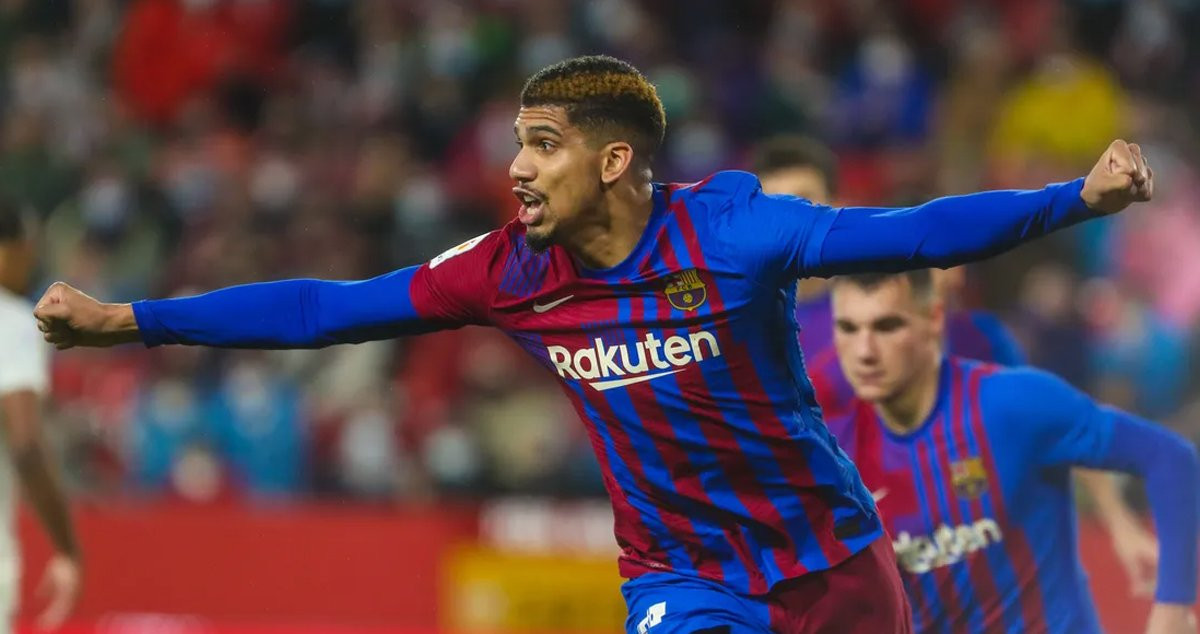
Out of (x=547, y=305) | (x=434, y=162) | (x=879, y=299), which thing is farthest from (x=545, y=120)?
(x=434, y=162)

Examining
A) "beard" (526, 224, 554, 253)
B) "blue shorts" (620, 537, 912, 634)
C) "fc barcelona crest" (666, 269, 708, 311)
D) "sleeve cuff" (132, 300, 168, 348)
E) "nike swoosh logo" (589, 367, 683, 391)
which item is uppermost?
"sleeve cuff" (132, 300, 168, 348)

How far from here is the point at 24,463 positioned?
615cm

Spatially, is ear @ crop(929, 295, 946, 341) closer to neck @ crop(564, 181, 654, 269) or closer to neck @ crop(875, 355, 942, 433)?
neck @ crop(875, 355, 942, 433)

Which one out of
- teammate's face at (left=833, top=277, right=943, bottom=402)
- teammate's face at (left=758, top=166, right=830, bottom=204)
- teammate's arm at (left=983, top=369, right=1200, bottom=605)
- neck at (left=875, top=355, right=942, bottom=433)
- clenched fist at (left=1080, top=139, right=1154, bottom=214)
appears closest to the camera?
clenched fist at (left=1080, top=139, right=1154, bottom=214)

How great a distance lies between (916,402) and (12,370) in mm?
2828

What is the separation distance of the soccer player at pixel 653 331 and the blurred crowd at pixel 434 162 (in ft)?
21.4

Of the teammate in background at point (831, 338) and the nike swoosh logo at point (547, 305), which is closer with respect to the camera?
the nike swoosh logo at point (547, 305)

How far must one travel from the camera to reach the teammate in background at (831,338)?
5758mm

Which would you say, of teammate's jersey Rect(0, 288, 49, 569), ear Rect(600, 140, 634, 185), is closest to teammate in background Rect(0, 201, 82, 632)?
teammate's jersey Rect(0, 288, 49, 569)

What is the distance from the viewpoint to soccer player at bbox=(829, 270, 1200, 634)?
5340 millimetres

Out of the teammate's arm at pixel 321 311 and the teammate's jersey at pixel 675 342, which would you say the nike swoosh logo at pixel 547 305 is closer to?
the teammate's jersey at pixel 675 342

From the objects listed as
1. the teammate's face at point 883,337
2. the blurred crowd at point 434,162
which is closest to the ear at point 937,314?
the teammate's face at point 883,337

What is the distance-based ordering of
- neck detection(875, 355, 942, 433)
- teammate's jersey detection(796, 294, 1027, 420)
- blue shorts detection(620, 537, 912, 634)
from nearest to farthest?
blue shorts detection(620, 537, 912, 634)
neck detection(875, 355, 942, 433)
teammate's jersey detection(796, 294, 1027, 420)

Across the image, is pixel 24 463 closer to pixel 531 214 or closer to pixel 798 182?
pixel 531 214
